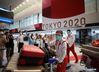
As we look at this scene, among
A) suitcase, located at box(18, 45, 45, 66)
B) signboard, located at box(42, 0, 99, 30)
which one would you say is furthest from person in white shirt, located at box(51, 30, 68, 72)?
suitcase, located at box(18, 45, 45, 66)

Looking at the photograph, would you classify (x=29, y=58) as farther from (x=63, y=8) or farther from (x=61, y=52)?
(x=61, y=52)

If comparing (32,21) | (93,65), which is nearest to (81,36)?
(32,21)

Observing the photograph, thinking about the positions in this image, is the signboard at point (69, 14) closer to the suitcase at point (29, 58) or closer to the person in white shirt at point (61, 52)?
the suitcase at point (29, 58)

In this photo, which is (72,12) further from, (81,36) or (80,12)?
(81,36)

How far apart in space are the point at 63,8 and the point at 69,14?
0.18 meters

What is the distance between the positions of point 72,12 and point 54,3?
2.12 ft

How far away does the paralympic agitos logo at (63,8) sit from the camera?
10.4ft

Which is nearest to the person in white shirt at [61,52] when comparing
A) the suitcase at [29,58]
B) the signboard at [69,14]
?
the signboard at [69,14]

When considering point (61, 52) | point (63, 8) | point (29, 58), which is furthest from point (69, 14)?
point (61, 52)

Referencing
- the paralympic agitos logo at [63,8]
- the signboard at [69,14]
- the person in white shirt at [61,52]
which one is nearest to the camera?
the signboard at [69,14]

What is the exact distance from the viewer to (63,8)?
3.36 metres

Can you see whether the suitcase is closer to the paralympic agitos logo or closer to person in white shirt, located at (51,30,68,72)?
the paralympic agitos logo

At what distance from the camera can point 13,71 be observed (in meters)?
2.83

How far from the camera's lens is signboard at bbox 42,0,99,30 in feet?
9.98
